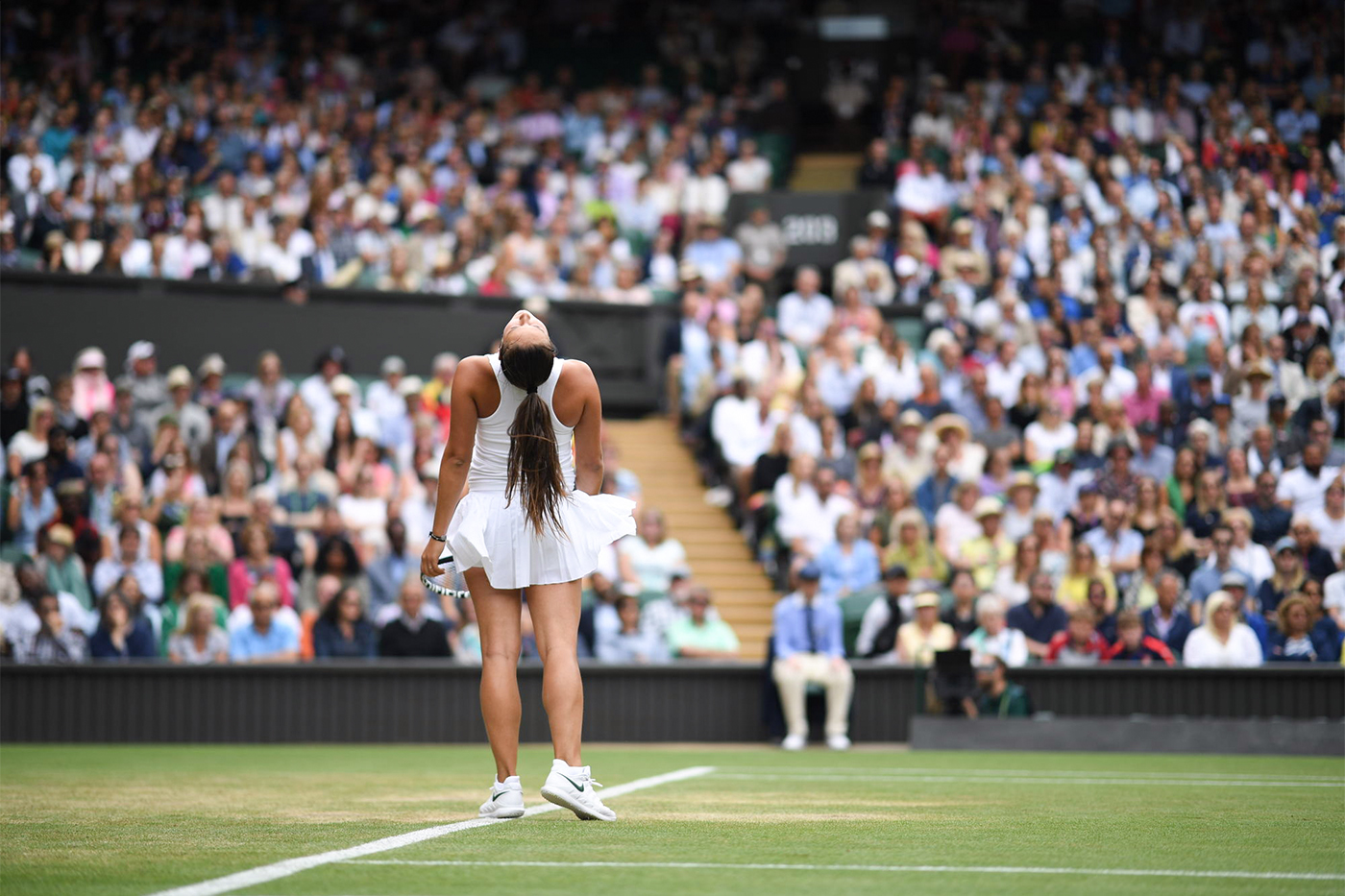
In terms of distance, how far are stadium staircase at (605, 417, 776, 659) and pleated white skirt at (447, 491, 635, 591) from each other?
9.54 meters

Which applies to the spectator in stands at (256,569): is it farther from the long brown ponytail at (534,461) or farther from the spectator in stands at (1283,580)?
the long brown ponytail at (534,461)

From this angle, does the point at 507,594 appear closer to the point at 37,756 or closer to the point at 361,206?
the point at 37,756

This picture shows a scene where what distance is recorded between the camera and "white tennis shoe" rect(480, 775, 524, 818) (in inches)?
245

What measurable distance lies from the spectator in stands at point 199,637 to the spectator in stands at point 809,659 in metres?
4.19

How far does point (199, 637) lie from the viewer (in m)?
14.0

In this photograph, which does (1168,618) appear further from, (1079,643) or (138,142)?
(138,142)

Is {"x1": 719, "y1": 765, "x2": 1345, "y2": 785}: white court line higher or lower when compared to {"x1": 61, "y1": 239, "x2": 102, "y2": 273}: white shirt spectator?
lower

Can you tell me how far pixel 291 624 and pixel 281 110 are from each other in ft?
31.1

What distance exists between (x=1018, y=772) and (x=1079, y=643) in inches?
177

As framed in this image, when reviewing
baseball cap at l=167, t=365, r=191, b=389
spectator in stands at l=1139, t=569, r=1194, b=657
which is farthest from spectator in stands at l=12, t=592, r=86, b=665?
spectator in stands at l=1139, t=569, r=1194, b=657

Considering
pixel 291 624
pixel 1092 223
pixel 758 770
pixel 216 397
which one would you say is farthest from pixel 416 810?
pixel 1092 223

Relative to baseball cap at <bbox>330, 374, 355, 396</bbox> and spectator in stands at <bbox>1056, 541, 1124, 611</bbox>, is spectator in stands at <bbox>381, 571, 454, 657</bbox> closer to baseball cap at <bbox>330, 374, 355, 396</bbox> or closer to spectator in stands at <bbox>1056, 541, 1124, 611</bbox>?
baseball cap at <bbox>330, 374, 355, 396</bbox>

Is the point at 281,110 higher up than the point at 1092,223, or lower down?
higher up

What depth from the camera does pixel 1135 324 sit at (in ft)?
61.9
